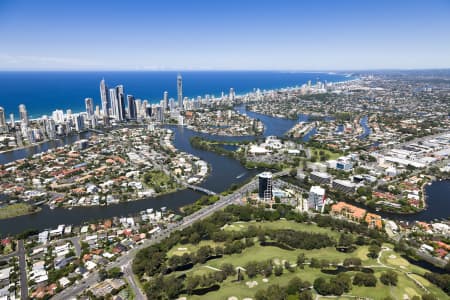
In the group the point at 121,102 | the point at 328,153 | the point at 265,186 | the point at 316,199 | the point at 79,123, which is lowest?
Answer: the point at 316,199

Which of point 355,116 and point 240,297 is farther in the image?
point 355,116

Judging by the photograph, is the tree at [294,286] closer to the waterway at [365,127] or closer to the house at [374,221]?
the house at [374,221]

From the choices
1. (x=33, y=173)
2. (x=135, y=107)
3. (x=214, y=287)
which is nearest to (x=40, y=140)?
(x=33, y=173)

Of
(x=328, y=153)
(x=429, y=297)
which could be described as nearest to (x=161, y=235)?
(x=429, y=297)

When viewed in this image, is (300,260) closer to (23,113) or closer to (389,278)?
(389,278)

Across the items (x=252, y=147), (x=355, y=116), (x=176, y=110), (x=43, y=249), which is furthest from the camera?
(x=176, y=110)

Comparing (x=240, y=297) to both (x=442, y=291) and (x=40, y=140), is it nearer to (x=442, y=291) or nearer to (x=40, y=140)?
(x=442, y=291)
